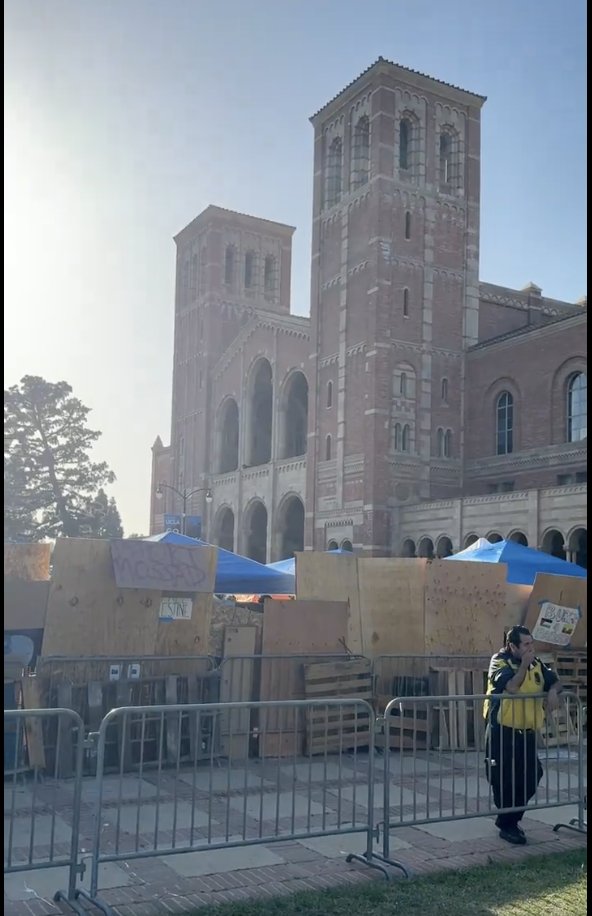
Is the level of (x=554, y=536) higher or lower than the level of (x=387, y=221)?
lower

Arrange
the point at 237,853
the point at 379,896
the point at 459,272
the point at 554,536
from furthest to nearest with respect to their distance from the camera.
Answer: the point at 459,272
the point at 554,536
the point at 237,853
the point at 379,896

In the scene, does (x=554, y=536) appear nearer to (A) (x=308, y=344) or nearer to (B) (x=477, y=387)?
(B) (x=477, y=387)

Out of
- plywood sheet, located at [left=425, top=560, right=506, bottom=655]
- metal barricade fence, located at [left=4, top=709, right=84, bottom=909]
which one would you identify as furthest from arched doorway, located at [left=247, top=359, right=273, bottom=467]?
metal barricade fence, located at [left=4, top=709, right=84, bottom=909]

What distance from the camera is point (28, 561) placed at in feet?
34.4

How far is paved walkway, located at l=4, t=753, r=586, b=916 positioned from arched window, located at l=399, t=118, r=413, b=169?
3597cm

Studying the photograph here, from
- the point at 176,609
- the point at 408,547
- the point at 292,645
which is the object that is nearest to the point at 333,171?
the point at 408,547

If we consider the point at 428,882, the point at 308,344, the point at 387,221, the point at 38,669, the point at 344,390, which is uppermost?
the point at 387,221

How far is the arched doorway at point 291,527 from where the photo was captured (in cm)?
4544

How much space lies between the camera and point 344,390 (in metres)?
39.7

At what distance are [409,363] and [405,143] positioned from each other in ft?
36.2

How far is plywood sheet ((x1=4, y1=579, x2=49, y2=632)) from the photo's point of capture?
9.54m

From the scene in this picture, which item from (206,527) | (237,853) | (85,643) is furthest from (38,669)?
(206,527)

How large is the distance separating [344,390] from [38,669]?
31285 mm

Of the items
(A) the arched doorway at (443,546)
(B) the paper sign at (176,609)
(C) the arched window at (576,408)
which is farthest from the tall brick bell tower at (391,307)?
(B) the paper sign at (176,609)
